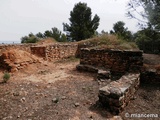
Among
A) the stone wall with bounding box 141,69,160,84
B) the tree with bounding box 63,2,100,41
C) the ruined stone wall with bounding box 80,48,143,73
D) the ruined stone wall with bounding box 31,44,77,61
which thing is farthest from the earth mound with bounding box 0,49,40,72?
the tree with bounding box 63,2,100,41

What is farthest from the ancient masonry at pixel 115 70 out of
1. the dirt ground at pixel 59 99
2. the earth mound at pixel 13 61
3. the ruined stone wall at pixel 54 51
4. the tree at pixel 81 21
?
the tree at pixel 81 21

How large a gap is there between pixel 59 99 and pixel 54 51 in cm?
598

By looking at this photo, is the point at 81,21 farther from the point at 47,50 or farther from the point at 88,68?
the point at 88,68

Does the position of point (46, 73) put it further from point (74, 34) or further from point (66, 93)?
point (74, 34)

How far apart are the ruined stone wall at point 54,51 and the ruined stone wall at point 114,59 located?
9.53 feet

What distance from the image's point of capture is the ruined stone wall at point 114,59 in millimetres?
5555

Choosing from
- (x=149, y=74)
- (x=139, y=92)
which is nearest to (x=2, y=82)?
(x=139, y=92)

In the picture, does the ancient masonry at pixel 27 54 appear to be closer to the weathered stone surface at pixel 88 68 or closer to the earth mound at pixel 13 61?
the earth mound at pixel 13 61

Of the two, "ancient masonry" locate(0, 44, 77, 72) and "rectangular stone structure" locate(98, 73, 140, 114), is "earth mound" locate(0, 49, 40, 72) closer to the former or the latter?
"ancient masonry" locate(0, 44, 77, 72)

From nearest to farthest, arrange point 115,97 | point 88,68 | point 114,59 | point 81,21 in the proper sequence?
point 115,97, point 114,59, point 88,68, point 81,21

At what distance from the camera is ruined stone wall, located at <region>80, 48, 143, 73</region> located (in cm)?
555

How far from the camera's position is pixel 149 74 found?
17.5 ft

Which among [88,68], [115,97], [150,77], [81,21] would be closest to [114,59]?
[88,68]

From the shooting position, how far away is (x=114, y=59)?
6305 millimetres
